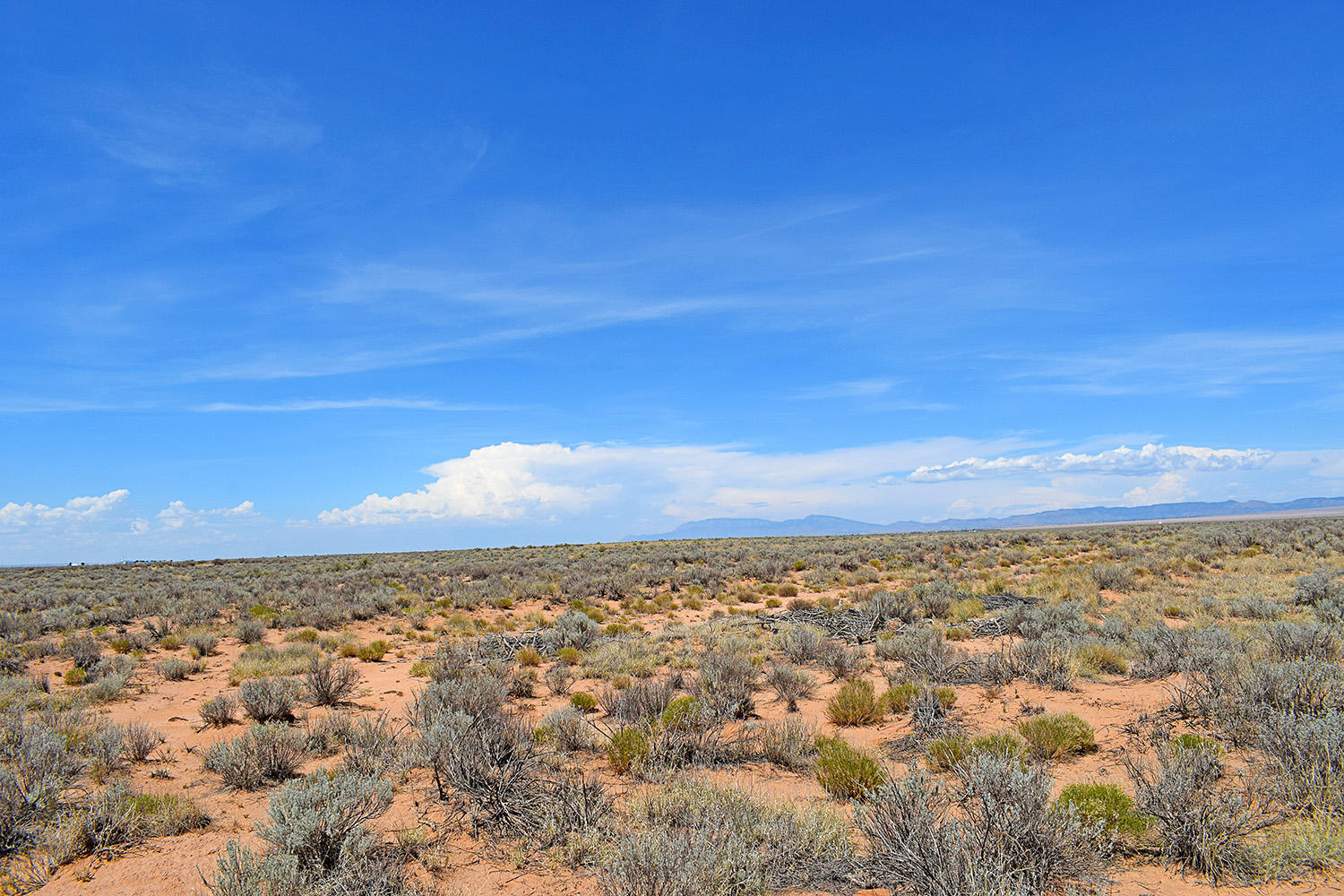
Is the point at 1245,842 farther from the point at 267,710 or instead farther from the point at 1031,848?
the point at 267,710

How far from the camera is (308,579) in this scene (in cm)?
2883

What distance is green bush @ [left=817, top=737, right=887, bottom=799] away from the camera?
6105mm

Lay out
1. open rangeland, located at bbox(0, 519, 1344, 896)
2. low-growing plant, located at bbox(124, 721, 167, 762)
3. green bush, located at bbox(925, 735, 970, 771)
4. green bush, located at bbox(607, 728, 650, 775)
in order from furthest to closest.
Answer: low-growing plant, located at bbox(124, 721, 167, 762) → green bush, located at bbox(607, 728, 650, 775) → green bush, located at bbox(925, 735, 970, 771) → open rangeland, located at bbox(0, 519, 1344, 896)

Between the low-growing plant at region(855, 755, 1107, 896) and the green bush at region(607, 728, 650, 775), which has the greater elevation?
the low-growing plant at region(855, 755, 1107, 896)

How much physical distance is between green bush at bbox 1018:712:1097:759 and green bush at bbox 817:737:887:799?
6.25 ft

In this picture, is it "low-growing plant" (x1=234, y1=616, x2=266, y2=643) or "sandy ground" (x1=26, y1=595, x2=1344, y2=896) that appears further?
"low-growing plant" (x1=234, y1=616, x2=266, y2=643)

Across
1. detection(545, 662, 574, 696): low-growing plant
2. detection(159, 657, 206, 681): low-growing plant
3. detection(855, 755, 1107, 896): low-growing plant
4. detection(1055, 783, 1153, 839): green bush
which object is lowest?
detection(545, 662, 574, 696): low-growing plant

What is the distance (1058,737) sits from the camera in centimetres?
686

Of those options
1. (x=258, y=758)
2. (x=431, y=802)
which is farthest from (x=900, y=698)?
(x=258, y=758)

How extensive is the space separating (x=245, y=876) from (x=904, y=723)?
7.21 metres

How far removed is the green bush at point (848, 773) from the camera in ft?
20.0

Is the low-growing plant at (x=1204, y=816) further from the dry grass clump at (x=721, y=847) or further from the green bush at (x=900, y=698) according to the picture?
the green bush at (x=900, y=698)

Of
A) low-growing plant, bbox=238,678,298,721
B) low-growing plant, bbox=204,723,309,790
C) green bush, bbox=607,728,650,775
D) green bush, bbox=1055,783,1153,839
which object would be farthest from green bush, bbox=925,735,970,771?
low-growing plant, bbox=238,678,298,721

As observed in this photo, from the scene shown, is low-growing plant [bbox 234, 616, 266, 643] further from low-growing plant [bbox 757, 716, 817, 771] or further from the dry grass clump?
the dry grass clump
